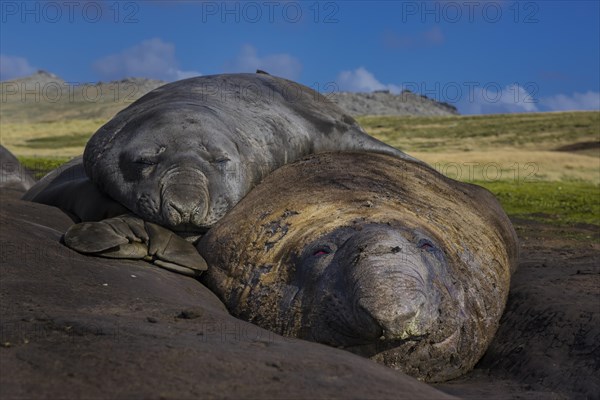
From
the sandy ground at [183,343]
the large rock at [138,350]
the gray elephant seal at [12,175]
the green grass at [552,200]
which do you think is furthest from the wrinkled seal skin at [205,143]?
the green grass at [552,200]

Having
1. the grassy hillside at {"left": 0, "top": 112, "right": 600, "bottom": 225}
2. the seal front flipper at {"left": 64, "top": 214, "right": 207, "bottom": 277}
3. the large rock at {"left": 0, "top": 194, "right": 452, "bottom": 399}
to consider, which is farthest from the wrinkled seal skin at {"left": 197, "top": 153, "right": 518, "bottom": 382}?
the grassy hillside at {"left": 0, "top": 112, "right": 600, "bottom": 225}

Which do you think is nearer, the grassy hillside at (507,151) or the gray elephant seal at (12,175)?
the gray elephant seal at (12,175)

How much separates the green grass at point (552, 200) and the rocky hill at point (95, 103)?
89836 millimetres

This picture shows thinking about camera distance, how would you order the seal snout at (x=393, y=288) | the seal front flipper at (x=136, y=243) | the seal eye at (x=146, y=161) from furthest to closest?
the seal eye at (x=146, y=161)
the seal front flipper at (x=136, y=243)
the seal snout at (x=393, y=288)

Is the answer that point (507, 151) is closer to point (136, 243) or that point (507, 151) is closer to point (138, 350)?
point (136, 243)

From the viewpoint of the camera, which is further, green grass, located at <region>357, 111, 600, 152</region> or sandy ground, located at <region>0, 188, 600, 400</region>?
green grass, located at <region>357, 111, 600, 152</region>

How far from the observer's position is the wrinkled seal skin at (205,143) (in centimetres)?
760

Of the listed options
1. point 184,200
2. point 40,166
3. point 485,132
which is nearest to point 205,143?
point 184,200

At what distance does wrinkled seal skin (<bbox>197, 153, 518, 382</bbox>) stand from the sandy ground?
26 cm

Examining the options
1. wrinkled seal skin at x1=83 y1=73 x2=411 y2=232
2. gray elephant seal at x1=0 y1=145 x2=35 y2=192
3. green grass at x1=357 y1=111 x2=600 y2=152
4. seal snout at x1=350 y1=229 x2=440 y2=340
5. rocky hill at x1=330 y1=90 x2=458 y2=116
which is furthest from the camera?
rocky hill at x1=330 y1=90 x2=458 y2=116

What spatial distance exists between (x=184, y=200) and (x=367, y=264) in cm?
242

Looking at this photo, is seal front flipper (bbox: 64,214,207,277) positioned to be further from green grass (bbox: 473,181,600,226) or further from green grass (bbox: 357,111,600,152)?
green grass (bbox: 357,111,600,152)

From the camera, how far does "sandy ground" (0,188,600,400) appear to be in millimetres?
3637

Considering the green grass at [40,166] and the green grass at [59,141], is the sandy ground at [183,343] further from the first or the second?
the green grass at [59,141]
